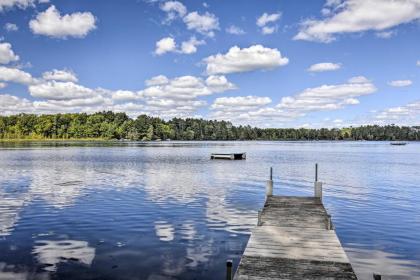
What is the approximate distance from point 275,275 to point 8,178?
44933 millimetres

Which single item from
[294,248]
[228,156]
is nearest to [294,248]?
[294,248]

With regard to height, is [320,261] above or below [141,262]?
above

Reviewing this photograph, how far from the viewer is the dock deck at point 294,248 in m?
12.7

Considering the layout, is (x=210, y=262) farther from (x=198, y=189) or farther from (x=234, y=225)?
(x=198, y=189)

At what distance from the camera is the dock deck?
12.7 meters

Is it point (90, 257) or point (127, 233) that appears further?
point (127, 233)

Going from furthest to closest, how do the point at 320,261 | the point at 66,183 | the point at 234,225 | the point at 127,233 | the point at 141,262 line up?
1. the point at 66,183
2. the point at 234,225
3. the point at 127,233
4. the point at 141,262
5. the point at 320,261

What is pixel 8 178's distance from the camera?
48500 mm

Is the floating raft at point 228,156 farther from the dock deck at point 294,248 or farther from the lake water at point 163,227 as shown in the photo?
the dock deck at point 294,248

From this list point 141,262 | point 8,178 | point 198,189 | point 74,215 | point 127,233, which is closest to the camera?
point 141,262

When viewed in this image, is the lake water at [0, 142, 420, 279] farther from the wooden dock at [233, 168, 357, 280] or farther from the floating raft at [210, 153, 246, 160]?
the floating raft at [210, 153, 246, 160]

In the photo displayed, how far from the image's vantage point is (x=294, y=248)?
1541 centimetres

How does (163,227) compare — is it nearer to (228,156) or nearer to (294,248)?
(294,248)

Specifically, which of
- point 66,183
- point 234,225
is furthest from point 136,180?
point 234,225
